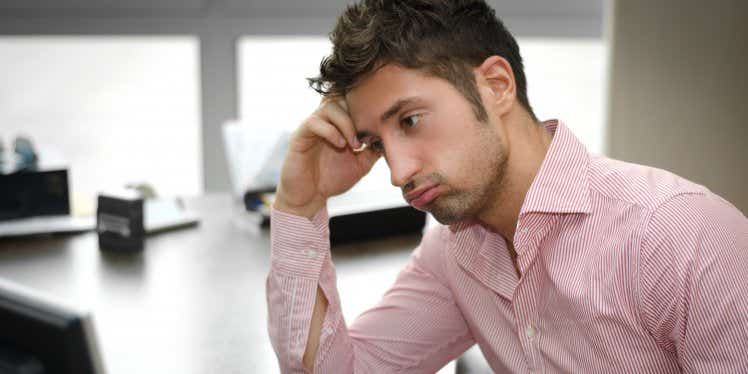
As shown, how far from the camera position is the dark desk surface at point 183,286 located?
1.33 metres

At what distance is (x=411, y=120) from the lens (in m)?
1.19

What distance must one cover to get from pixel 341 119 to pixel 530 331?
474 millimetres

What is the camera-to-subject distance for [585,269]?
1077 millimetres

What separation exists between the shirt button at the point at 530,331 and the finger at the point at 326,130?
461 millimetres

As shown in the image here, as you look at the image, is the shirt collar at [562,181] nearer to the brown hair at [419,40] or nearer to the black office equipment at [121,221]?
the brown hair at [419,40]

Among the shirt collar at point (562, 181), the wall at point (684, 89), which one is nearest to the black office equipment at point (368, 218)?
the shirt collar at point (562, 181)

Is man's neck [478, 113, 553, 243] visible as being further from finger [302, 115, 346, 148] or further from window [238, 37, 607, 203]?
window [238, 37, 607, 203]

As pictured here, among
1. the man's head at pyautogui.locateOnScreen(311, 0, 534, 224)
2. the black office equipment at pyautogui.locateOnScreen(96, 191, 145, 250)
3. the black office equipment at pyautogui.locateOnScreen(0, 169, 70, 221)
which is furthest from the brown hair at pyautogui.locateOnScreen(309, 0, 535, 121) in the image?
the black office equipment at pyautogui.locateOnScreen(0, 169, 70, 221)

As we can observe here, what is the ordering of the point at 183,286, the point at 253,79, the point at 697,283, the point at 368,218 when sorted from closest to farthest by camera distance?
1. the point at 697,283
2. the point at 183,286
3. the point at 368,218
4. the point at 253,79

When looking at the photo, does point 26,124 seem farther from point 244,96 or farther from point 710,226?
point 710,226

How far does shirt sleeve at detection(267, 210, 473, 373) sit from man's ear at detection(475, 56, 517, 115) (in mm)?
307

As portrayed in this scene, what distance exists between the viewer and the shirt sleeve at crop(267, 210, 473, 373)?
4.26 feet

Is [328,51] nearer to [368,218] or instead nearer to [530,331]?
[368,218]

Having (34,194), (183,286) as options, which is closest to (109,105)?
(34,194)
